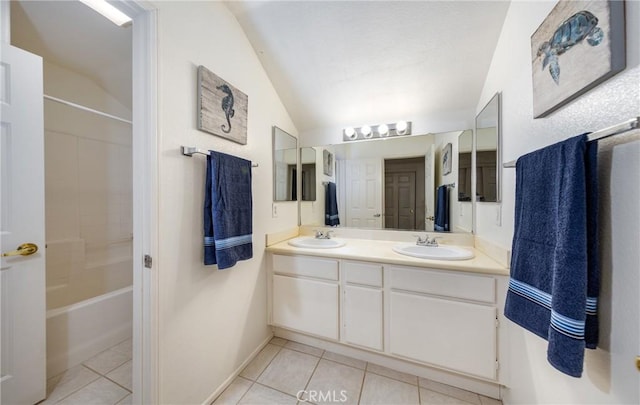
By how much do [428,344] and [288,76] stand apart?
2348 millimetres

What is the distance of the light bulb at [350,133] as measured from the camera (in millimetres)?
2230

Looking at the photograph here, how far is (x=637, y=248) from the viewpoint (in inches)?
22.8

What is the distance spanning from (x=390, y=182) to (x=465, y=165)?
0.62 metres

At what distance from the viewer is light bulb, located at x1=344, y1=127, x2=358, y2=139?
223cm

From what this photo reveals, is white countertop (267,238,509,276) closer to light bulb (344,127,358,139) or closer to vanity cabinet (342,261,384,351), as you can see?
vanity cabinet (342,261,384,351)

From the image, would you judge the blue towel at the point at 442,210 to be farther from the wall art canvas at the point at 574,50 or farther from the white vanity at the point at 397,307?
the wall art canvas at the point at 574,50

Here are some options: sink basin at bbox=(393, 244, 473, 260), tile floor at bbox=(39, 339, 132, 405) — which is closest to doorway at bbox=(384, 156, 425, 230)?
sink basin at bbox=(393, 244, 473, 260)

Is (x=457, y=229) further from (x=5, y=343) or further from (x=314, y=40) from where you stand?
(x=5, y=343)

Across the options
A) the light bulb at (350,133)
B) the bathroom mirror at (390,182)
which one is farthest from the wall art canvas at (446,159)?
the light bulb at (350,133)

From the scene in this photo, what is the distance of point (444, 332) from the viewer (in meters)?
1.40

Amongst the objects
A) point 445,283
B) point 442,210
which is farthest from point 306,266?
point 442,210

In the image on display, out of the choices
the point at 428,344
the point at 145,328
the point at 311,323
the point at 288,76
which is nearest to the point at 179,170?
the point at 145,328

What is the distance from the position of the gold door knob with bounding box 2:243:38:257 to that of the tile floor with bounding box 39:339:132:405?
939 millimetres

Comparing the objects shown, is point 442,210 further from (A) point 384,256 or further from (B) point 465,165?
(A) point 384,256
